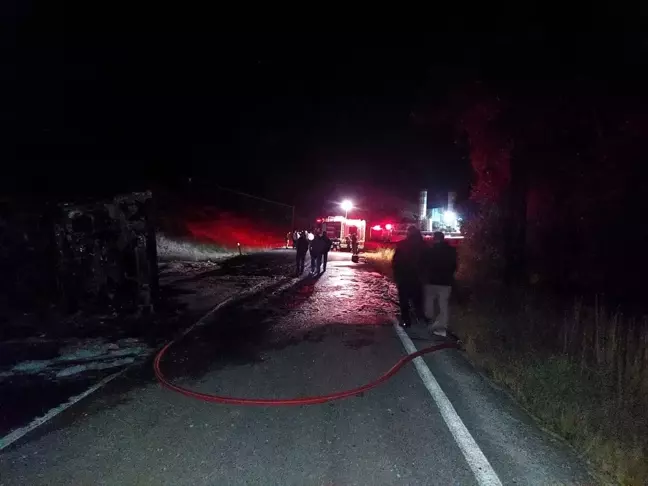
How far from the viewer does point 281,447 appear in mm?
4277

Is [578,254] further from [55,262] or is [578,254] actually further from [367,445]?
[55,262]

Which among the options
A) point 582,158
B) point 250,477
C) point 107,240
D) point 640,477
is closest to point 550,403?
point 640,477

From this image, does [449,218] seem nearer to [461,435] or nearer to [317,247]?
[317,247]

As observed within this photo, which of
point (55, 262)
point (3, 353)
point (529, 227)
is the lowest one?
point (3, 353)

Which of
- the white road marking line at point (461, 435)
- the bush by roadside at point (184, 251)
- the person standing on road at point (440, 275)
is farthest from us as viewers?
the bush by roadside at point (184, 251)

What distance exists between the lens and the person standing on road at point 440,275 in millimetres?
8789

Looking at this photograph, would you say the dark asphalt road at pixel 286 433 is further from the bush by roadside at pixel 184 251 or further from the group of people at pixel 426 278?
the bush by roadside at pixel 184 251

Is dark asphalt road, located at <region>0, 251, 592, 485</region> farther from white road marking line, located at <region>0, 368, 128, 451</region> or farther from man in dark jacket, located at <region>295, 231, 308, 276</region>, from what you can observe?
man in dark jacket, located at <region>295, 231, 308, 276</region>

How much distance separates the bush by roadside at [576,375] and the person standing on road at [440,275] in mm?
444

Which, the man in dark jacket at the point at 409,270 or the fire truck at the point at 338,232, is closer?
the man in dark jacket at the point at 409,270

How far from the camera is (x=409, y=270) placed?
9375mm

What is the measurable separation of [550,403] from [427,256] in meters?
4.09

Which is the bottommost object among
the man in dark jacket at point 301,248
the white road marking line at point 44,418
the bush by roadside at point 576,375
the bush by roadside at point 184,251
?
the white road marking line at point 44,418

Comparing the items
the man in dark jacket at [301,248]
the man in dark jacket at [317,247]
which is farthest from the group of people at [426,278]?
the man in dark jacket at [317,247]
